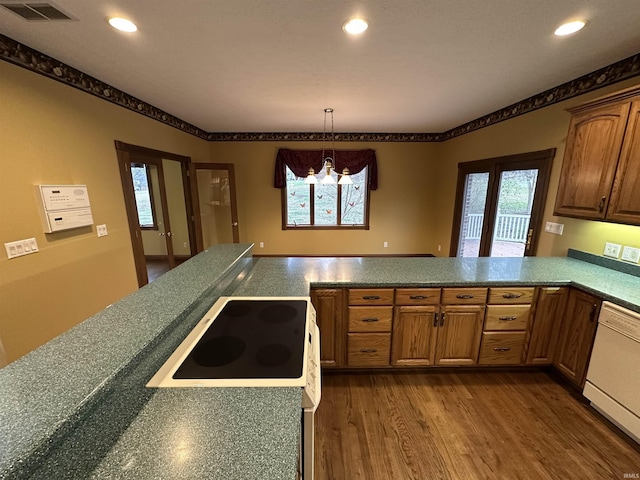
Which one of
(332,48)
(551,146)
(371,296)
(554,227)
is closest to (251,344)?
(371,296)

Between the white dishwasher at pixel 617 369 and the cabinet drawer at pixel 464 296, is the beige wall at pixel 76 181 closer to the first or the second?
the white dishwasher at pixel 617 369

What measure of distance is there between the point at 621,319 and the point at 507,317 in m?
0.63

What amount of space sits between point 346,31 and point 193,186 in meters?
3.72

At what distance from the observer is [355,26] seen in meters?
1.71

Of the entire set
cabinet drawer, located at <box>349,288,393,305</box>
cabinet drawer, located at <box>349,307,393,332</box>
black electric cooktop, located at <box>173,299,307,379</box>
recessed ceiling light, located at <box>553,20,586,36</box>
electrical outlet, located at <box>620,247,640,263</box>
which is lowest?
cabinet drawer, located at <box>349,307,393,332</box>

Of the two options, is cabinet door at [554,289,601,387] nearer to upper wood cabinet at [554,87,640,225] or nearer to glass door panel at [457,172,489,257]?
upper wood cabinet at [554,87,640,225]

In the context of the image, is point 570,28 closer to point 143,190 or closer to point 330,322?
point 330,322

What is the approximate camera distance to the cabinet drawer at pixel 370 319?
215 centimetres

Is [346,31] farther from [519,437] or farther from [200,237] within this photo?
[200,237]

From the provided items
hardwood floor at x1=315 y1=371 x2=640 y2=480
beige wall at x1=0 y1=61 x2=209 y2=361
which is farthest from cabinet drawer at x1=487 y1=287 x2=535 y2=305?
beige wall at x1=0 y1=61 x2=209 y2=361

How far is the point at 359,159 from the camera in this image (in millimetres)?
5223

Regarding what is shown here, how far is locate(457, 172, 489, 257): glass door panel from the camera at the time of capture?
4.09m

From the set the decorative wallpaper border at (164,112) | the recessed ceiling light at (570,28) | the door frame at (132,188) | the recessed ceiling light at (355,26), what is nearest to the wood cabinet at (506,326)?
the recessed ceiling light at (570,28)

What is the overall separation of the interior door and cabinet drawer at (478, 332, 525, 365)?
13.9ft
